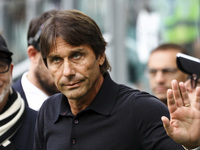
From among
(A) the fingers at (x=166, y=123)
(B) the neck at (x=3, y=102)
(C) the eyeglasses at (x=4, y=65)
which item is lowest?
(B) the neck at (x=3, y=102)

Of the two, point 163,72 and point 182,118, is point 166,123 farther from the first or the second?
point 163,72

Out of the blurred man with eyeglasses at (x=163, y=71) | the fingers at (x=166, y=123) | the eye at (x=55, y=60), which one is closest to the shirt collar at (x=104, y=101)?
the eye at (x=55, y=60)

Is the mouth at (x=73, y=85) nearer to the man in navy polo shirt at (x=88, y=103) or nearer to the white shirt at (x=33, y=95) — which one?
the man in navy polo shirt at (x=88, y=103)

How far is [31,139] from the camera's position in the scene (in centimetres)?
377

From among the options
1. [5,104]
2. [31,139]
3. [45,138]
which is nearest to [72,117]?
[45,138]

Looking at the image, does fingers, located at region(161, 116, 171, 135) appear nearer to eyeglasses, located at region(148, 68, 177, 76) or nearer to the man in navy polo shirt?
the man in navy polo shirt

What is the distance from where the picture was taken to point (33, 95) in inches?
173

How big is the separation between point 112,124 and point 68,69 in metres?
0.47

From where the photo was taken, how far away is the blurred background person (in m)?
4.43

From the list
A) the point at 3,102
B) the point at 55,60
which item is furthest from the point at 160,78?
the point at 55,60

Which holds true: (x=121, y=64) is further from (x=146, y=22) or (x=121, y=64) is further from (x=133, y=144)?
(x=133, y=144)

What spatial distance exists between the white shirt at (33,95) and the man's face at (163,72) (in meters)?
1.44

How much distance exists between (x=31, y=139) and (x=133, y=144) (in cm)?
121

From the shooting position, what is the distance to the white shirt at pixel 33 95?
4320mm
